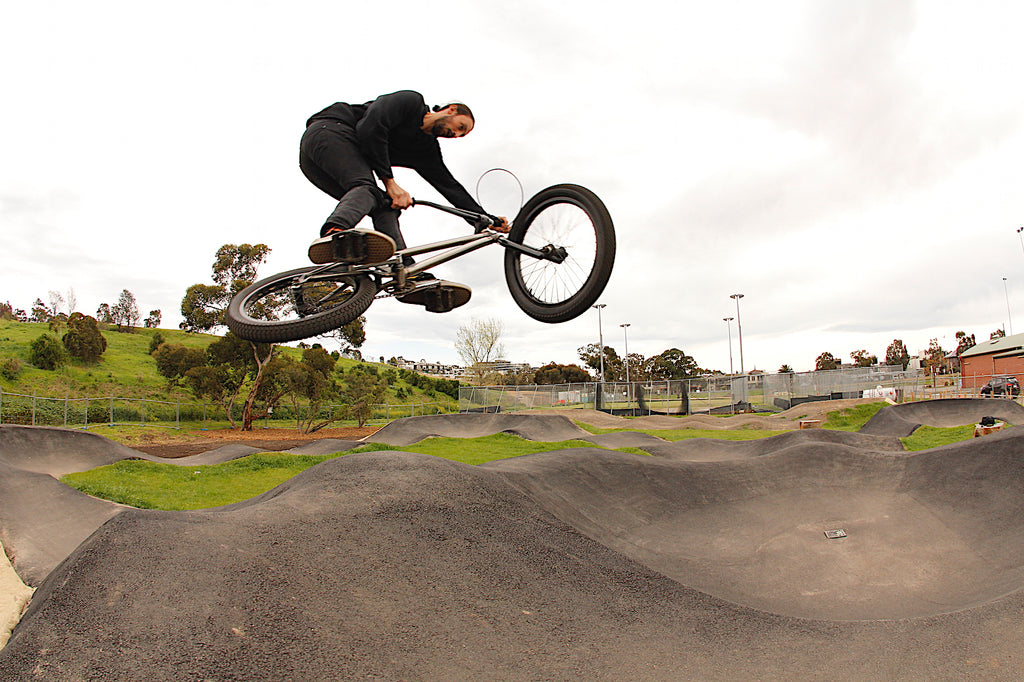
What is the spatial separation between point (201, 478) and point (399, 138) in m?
11.4

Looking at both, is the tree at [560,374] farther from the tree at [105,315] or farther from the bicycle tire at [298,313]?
the bicycle tire at [298,313]

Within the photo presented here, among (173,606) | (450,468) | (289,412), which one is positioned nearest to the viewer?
(173,606)

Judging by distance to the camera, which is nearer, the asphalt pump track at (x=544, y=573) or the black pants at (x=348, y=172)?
the asphalt pump track at (x=544, y=573)

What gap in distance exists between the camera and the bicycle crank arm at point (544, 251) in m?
4.15

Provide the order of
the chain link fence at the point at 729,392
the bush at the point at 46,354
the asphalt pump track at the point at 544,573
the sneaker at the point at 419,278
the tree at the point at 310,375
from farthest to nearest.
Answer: the bush at the point at 46,354 → the chain link fence at the point at 729,392 → the tree at the point at 310,375 → the sneaker at the point at 419,278 → the asphalt pump track at the point at 544,573

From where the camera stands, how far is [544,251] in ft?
13.8

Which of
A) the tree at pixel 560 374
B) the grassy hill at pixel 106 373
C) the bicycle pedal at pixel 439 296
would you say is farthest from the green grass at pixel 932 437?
the tree at pixel 560 374

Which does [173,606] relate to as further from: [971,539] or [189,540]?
[971,539]

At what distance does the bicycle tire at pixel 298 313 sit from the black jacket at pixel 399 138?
86cm

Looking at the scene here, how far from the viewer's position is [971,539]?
6.87m

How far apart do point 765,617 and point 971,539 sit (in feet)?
13.3

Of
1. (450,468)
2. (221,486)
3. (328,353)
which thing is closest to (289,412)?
(328,353)

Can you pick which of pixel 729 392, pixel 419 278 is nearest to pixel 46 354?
pixel 419 278

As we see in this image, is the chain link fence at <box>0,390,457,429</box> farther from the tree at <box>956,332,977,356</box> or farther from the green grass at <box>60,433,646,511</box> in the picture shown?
the tree at <box>956,332,977,356</box>
